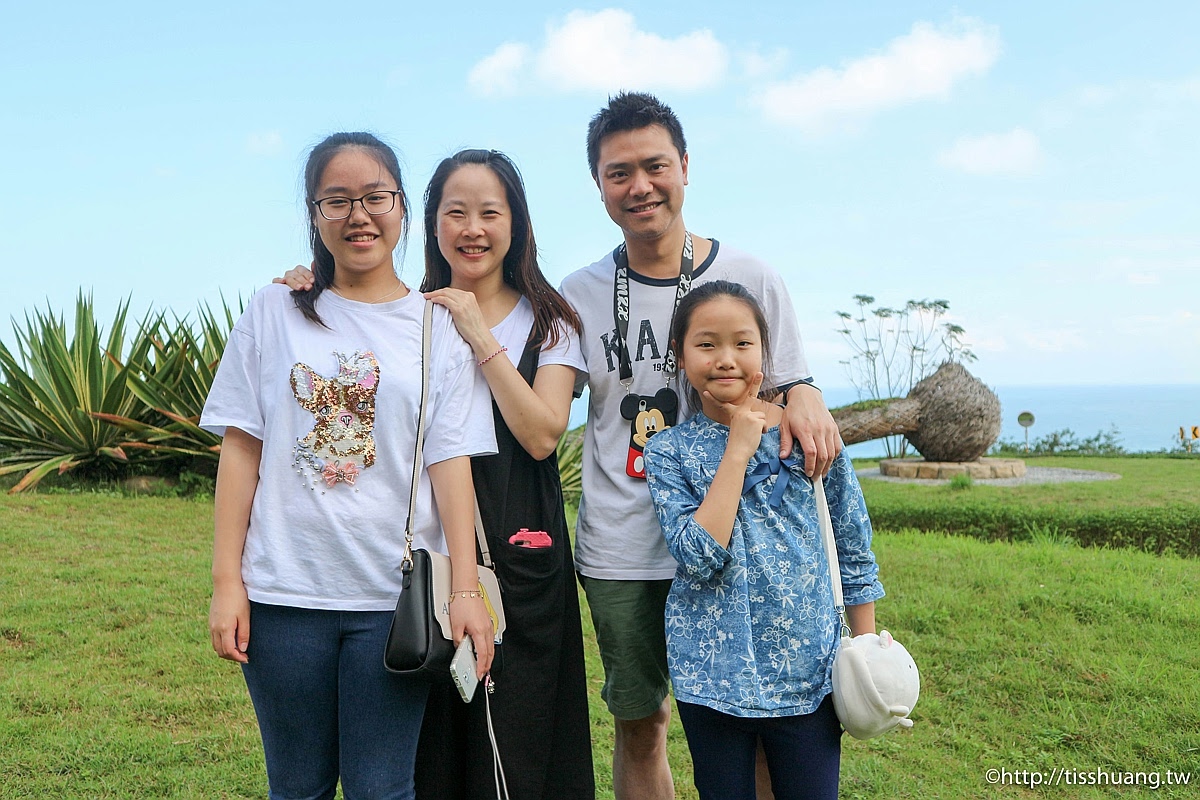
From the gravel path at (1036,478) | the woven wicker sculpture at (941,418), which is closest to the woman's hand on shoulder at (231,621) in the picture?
the gravel path at (1036,478)

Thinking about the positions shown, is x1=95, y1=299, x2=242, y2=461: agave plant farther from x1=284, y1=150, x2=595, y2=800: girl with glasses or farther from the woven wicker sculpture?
the woven wicker sculpture

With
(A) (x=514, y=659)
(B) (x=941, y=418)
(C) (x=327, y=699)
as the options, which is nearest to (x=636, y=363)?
(A) (x=514, y=659)

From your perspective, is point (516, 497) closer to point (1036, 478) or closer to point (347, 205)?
point (347, 205)

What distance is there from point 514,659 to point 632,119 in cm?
139

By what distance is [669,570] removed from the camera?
238 centimetres

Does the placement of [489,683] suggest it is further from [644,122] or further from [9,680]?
[9,680]

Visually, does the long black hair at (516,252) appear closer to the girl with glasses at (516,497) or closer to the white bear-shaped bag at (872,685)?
the girl with glasses at (516,497)

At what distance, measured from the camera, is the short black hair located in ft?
8.10

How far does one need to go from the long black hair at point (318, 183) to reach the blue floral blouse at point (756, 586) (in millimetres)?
843

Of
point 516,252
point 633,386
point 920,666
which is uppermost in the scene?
point 516,252

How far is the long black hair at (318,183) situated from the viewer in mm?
2117

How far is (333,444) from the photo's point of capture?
1.98m

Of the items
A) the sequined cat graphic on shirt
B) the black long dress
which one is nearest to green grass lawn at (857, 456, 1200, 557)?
the black long dress

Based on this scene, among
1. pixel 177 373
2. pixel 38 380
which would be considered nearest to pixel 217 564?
pixel 177 373
